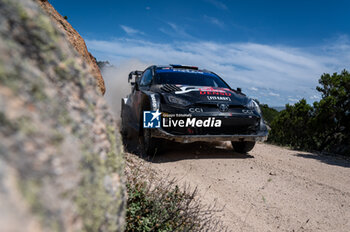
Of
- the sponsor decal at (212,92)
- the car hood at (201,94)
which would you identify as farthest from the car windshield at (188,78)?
the sponsor decal at (212,92)

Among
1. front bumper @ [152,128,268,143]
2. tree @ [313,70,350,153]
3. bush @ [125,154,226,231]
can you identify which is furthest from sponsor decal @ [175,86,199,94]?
tree @ [313,70,350,153]

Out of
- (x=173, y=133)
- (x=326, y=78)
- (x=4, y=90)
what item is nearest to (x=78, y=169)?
(x=4, y=90)

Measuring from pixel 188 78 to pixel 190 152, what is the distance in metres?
1.50

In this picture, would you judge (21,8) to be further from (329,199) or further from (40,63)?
(329,199)

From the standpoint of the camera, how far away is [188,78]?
5480 mm

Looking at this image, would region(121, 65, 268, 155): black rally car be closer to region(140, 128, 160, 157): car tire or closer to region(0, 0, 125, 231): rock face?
region(140, 128, 160, 157): car tire

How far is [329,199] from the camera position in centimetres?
341

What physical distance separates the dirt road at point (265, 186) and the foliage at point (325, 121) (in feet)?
8.34

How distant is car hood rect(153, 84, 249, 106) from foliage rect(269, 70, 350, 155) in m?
4.11

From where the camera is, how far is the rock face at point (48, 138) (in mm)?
624

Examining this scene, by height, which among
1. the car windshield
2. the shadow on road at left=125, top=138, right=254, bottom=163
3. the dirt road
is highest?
the car windshield

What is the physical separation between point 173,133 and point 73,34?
2.26 meters

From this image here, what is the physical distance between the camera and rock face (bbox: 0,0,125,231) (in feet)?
2.05

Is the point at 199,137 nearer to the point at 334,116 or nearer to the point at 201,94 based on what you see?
the point at 201,94
